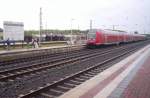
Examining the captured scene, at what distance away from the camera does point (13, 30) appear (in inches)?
1097

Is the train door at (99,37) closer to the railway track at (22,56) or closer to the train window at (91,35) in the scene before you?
the train window at (91,35)

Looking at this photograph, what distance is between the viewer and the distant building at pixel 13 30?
2706cm

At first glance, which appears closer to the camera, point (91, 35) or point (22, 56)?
point (22, 56)

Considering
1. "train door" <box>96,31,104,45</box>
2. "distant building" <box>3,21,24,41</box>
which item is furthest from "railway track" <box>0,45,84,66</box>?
"train door" <box>96,31,104,45</box>

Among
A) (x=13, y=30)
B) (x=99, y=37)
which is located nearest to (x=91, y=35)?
(x=99, y=37)

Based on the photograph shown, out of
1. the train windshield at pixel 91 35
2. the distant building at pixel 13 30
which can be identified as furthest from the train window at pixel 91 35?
the distant building at pixel 13 30

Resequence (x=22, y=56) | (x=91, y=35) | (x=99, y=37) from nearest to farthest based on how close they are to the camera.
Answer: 1. (x=22, y=56)
2. (x=99, y=37)
3. (x=91, y=35)

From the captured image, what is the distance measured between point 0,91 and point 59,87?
225 cm

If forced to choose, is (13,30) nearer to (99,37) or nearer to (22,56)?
(22,56)

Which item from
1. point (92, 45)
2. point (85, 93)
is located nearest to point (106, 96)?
point (85, 93)

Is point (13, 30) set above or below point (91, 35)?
above

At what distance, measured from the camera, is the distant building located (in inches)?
1065

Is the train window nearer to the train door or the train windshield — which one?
the train windshield

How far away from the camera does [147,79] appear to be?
1216cm
